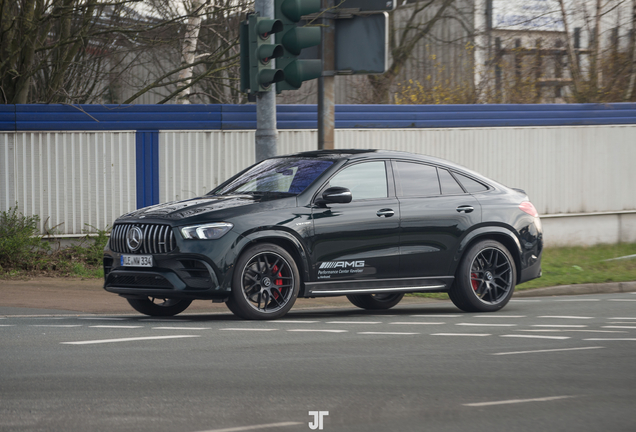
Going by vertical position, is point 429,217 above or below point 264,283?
above

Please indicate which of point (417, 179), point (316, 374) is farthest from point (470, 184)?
point (316, 374)

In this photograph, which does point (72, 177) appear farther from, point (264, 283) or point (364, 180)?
point (264, 283)

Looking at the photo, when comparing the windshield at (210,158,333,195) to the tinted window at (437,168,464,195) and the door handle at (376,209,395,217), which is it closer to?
the door handle at (376,209,395,217)

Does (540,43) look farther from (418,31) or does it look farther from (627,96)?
(418,31)

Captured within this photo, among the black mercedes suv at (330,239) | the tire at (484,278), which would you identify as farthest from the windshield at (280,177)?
the tire at (484,278)

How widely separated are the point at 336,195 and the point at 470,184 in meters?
1.97

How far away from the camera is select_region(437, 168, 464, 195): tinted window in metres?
9.91

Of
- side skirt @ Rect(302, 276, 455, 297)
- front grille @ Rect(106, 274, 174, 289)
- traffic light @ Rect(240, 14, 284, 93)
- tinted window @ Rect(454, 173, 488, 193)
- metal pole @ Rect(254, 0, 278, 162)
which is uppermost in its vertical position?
traffic light @ Rect(240, 14, 284, 93)

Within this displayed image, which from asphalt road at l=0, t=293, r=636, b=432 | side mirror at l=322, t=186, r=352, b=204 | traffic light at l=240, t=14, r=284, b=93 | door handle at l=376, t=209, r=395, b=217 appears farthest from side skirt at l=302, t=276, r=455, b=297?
traffic light at l=240, t=14, r=284, b=93

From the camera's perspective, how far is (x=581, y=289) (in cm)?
1315

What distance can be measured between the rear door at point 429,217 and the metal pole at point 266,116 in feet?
7.51

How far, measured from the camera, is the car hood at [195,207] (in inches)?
332

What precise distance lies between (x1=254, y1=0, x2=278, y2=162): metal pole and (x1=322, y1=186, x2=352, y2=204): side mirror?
8.54 feet

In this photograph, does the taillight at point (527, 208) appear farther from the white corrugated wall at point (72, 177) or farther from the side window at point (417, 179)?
the white corrugated wall at point (72, 177)
